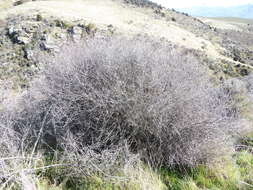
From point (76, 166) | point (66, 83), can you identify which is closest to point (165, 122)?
point (76, 166)

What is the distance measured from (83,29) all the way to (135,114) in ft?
77.1

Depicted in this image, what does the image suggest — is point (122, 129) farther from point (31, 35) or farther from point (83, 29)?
point (83, 29)

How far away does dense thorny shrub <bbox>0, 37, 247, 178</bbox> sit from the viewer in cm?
266

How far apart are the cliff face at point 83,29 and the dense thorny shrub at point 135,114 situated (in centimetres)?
1084

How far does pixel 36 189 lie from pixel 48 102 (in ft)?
4.19

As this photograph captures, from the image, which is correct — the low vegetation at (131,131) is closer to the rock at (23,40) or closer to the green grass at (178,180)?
the green grass at (178,180)

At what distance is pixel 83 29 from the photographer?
981 inches

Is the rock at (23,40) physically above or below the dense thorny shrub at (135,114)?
below

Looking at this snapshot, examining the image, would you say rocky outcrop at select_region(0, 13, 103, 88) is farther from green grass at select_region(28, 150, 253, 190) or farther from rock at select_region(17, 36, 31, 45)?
green grass at select_region(28, 150, 253, 190)

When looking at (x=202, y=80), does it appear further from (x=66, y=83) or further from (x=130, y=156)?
(x=66, y=83)

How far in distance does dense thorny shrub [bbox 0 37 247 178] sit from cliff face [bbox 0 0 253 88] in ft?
35.6

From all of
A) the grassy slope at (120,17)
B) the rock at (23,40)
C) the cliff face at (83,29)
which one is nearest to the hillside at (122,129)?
the cliff face at (83,29)

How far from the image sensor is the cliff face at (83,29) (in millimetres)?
20438

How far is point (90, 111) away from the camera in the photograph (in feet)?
8.92
